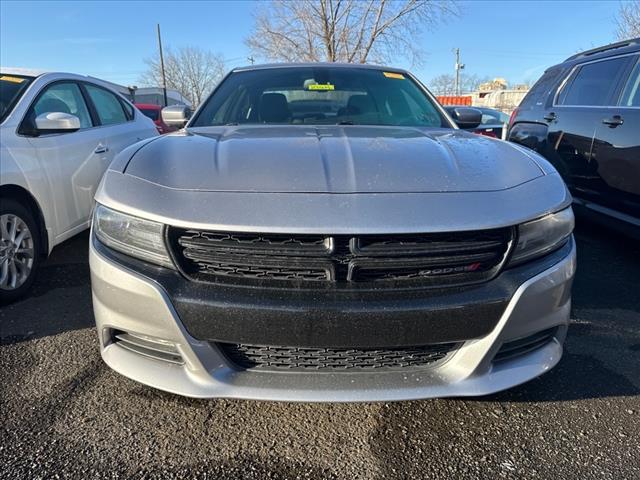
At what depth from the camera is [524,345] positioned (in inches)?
73.0

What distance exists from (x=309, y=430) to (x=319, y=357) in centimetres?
44

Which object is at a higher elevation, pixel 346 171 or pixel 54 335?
pixel 346 171

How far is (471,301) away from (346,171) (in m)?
0.68

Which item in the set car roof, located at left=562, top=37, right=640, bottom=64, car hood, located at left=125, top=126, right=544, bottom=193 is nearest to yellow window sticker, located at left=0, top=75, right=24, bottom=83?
car hood, located at left=125, top=126, right=544, bottom=193

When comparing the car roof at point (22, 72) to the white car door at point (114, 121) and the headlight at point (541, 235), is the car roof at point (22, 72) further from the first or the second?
the headlight at point (541, 235)

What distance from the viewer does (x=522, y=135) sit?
222 inches

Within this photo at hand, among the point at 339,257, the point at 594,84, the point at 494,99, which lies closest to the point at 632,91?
the point at 594,84

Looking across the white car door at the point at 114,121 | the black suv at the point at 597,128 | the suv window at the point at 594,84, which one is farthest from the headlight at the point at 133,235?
the suv window at the point at 594,84

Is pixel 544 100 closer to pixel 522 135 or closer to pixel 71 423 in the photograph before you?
pixel 522 135

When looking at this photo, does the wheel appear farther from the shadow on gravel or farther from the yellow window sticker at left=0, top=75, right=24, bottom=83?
the yellow window sticker at left=0, top=75, right=24, bottom=83

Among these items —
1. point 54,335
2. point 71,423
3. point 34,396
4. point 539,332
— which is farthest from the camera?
point 54,335

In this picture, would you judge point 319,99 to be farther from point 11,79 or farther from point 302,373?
point 11,79

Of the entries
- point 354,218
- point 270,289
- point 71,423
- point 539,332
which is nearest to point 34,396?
point 71,423

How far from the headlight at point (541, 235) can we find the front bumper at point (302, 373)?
0.08m
